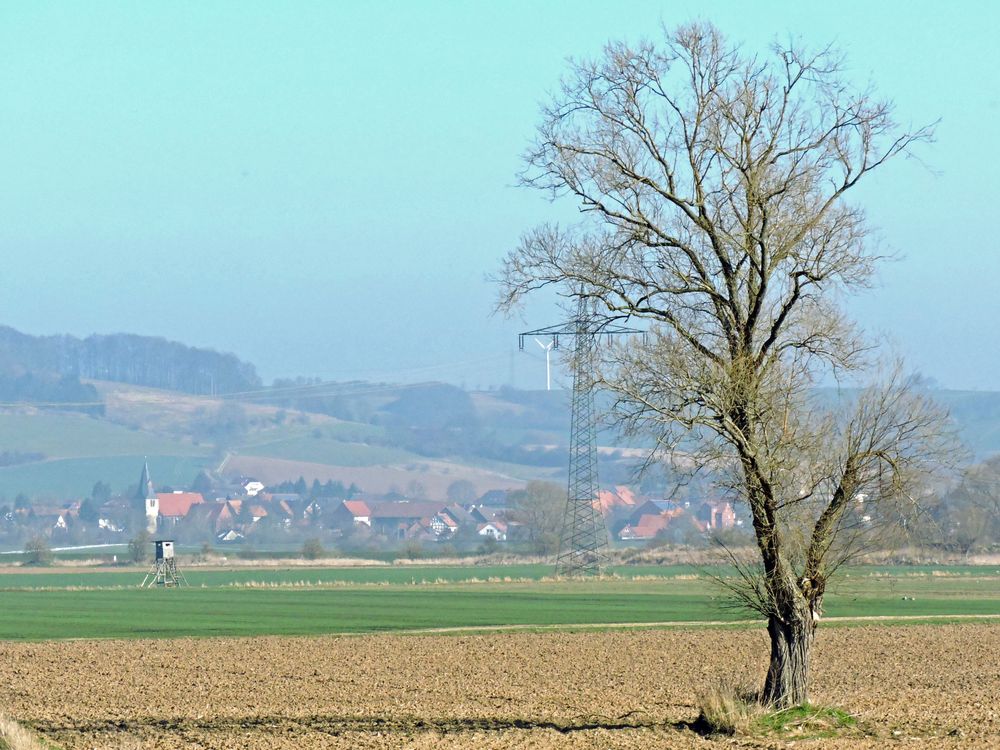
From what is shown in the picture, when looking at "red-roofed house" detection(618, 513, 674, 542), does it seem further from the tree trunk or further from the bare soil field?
the tree trunk

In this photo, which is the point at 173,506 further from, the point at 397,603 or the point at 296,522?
the point at 397,603

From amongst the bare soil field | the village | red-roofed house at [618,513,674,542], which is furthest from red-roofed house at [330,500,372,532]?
the bare soil field

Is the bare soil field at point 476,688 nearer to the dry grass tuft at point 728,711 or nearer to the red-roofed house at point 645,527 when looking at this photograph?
the dry grass tuft at point 728,711

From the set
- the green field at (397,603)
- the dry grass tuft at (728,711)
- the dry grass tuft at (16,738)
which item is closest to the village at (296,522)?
the green field at (397,603)

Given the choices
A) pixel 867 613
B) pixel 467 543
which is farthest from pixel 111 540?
pixel 867 613

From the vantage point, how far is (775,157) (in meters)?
22.2

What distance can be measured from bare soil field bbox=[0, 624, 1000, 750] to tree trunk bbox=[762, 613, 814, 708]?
2.98ft

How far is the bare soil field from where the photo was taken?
2266cm

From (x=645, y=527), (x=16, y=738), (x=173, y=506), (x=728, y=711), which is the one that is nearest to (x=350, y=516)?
(x=173, y=506)

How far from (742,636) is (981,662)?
811cm

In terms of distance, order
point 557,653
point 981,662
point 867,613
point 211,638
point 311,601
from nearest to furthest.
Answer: point 981,662
point 557,653
point 211,638
point 867,613
point 311,601

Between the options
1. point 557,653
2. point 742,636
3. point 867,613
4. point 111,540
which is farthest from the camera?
point 111,540

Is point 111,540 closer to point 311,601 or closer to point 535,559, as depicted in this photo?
point 535,559

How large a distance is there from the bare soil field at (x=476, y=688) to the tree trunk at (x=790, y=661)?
909 millimetres
